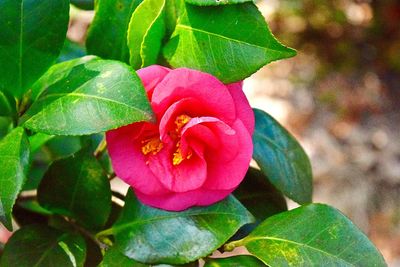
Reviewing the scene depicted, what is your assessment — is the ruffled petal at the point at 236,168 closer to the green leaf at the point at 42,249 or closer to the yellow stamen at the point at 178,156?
the yellow stamen at the point at 178,156

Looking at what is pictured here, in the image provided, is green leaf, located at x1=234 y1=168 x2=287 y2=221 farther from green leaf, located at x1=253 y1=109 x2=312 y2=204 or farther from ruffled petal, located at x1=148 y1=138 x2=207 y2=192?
ruffled petal, located at x1=148 y1=138 x2=207 y2=192

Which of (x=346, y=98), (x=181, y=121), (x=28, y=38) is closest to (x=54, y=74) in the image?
(x=28, y=38)

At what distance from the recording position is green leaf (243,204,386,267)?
62cm

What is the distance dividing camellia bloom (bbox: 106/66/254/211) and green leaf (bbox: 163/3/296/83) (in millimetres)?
20

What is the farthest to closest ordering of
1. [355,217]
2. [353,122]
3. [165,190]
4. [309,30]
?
1. [309,30]
2. [353,122]
3. [355,217]
4. [165,190]

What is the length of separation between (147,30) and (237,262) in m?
0.23

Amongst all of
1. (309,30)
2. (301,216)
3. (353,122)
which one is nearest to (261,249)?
(301,216)

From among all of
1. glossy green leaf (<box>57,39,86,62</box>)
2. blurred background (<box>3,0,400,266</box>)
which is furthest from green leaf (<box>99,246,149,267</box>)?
blurred background (<box>3,0,400,266</box>)

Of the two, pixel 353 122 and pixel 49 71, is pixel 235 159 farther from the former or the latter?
pixel 353 122

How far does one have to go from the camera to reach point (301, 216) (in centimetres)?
65

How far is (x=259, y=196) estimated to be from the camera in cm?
78

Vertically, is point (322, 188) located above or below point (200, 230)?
below

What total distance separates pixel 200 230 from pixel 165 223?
0.12 ft

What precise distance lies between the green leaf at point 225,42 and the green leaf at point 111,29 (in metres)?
0.09
